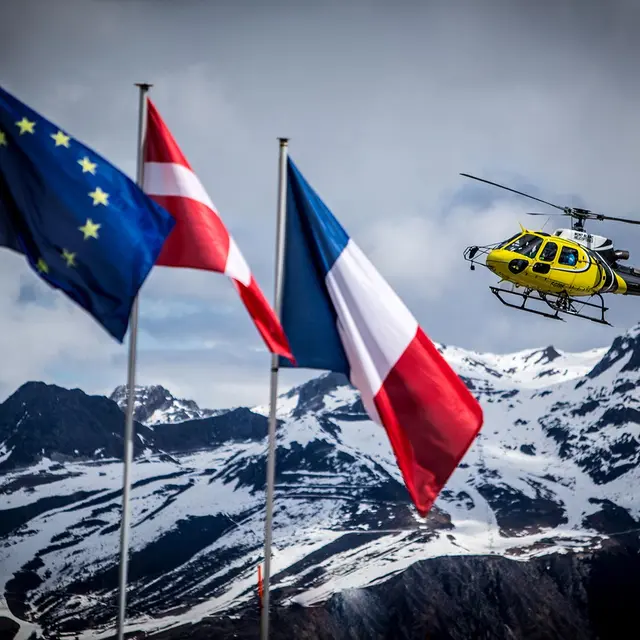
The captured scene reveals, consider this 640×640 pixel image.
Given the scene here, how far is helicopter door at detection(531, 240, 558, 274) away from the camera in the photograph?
79.2m

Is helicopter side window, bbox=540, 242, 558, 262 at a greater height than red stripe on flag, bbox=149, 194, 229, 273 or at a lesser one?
greater

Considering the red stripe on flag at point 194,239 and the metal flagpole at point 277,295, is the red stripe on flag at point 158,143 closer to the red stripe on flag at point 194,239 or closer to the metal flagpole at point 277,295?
the red stripe on flag at point 194,239

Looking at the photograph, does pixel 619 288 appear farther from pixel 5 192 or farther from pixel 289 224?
pixel 5 192

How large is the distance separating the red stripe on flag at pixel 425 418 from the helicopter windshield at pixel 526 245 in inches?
1807

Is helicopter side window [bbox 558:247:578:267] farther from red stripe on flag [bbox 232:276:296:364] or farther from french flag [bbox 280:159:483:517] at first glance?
red stripe on flag [bbox 232:276:296:364]

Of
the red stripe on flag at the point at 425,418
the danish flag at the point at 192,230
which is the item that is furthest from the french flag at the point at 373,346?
the danish flag at the point at 192,230

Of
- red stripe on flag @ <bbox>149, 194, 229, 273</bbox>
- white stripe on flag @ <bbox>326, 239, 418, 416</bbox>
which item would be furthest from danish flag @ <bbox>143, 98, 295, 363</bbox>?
white stripe on flag @ <bbox>326, 239, 418, 416</bbox>

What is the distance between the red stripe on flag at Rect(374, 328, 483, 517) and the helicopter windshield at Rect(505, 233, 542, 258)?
1807 inches

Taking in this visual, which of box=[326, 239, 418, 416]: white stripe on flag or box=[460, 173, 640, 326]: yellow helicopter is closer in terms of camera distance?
box=[326, 239, 418, 416]: white stripe on flag

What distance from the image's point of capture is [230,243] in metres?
33.6

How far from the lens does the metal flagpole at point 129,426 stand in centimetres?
3241

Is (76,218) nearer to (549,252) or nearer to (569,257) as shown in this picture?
(549,252)

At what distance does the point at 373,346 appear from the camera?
114ft

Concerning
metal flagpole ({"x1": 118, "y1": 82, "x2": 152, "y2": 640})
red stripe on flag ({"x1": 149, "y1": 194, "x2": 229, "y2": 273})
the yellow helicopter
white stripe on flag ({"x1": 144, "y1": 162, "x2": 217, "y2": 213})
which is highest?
the yellow helicopter
